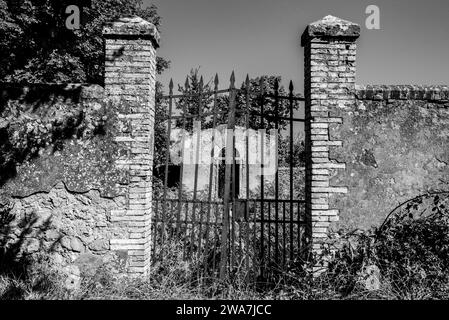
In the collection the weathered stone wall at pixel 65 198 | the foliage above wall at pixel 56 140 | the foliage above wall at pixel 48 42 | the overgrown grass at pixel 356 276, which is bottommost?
the overgrown grass at pixel 356 276

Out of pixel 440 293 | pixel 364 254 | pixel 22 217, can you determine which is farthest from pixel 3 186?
pixel 440 293

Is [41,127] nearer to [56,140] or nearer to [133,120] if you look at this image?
[56,140]

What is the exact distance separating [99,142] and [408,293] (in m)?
A: 3.99

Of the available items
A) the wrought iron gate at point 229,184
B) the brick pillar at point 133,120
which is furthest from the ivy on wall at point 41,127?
the wrought iron gate at point 229,184

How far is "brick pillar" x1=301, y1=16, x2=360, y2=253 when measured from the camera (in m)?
4.23

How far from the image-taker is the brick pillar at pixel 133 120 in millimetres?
4340

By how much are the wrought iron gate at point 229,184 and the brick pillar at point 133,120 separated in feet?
1.26

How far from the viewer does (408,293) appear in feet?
12.1

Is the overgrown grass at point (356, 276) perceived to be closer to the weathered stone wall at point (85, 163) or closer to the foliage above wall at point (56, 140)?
the weathered stone wall at point (85, 163)

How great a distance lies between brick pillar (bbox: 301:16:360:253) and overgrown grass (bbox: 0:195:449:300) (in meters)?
0.38

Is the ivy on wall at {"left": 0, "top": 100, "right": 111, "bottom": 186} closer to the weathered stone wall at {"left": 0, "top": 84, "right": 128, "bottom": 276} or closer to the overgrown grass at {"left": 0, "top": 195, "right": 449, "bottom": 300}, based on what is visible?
the weathered stone wall at {"left": 0, "top": 84, "right": 128, "bottom": 276}

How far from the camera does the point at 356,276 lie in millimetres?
3914

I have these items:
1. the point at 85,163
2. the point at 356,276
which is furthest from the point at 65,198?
the point at 356,276
